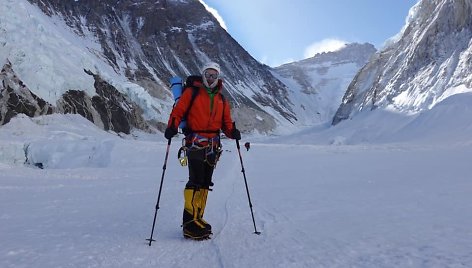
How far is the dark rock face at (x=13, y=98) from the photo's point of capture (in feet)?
108

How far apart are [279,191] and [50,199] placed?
4.65 meters

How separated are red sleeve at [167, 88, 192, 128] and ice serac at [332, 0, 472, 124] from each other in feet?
103

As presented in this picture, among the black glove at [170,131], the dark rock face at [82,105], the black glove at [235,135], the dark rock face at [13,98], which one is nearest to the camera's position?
the black glove at [170,131]

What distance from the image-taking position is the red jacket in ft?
19.3

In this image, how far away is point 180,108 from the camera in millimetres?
5859

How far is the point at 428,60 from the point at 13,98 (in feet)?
118

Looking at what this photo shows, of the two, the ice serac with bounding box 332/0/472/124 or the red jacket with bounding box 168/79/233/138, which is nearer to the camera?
the red jacket with bounding box 168/79/233/138

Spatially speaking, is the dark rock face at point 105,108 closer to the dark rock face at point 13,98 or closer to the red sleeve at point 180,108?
the dark rock face at point 13,98

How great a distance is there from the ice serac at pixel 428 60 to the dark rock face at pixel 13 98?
101 feet

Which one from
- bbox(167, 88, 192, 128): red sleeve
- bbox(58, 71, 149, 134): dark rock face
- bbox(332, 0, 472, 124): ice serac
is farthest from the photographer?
bbox(58, 71, 149, 134): dark rock face

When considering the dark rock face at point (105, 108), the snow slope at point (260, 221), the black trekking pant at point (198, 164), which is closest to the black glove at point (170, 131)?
the black trekking pant at point (198, 164)

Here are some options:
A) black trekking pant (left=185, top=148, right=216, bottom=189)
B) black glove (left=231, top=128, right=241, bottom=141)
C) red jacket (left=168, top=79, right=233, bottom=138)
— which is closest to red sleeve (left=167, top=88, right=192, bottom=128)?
red jacket (left=168, top=79, right=233, bottom=138)

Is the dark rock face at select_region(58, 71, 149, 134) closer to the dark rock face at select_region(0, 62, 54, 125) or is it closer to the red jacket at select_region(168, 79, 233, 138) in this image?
the dark rock face at select_region(0, 62, 54, 125)

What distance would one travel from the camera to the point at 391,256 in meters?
4.19
